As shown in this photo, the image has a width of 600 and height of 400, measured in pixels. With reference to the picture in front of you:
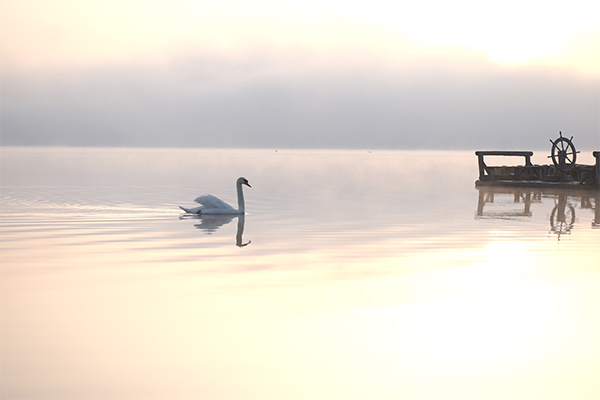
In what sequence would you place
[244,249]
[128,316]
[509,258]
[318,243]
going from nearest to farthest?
1. [128,316]
2. [509,258]
3. [244,249]
4. [318,243]

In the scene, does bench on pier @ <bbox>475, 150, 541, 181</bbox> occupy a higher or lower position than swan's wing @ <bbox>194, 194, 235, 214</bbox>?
higher

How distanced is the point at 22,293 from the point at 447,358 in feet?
21.0

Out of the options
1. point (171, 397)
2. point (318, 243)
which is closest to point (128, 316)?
point (171, 397)

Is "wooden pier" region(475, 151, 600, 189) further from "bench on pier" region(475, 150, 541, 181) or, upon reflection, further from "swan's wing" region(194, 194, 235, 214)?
"swan's wing" region(194, 194, 235, 214)

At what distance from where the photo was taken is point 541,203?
107 ft

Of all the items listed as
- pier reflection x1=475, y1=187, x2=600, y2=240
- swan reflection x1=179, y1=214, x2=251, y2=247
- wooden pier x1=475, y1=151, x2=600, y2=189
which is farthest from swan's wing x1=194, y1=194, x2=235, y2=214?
wooden pier x1=475, y1=151, x2=600, y2=189

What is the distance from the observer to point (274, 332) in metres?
8.57

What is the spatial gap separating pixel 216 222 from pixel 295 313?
12290 mm

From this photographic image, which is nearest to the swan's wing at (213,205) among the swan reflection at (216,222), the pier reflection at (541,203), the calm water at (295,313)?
the swan reflection at (216,222)

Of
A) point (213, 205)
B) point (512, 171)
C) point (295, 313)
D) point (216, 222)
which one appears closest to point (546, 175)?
point (512, 171)

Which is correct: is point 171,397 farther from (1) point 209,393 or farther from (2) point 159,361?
(2) point 159,361

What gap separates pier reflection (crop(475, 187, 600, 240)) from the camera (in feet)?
79.5

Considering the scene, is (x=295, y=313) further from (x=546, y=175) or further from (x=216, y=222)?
(x=546, y=175)

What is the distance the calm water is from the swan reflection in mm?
231
